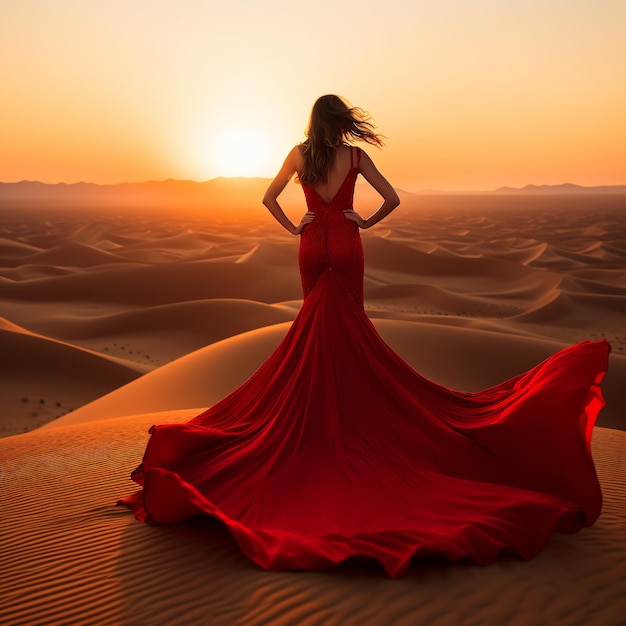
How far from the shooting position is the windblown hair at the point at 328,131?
4309 mm

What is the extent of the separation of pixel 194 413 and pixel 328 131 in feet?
14.5

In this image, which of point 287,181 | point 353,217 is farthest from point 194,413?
point 353,217

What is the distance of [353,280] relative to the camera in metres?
4.62

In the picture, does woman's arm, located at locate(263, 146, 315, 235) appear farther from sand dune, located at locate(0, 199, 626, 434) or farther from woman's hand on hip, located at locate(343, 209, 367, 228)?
sand dune, located at locate(0, 199, 626, 434)

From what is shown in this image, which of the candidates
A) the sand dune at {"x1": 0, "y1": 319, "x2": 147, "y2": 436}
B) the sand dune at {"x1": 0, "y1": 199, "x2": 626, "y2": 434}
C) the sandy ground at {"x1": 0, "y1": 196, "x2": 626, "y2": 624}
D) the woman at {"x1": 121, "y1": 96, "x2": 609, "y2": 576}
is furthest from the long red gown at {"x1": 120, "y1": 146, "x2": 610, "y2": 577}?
the sand dune at {"x1": 0, "y1": 319, "x2": 147, "y2": 436}

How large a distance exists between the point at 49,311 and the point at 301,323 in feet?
69.2

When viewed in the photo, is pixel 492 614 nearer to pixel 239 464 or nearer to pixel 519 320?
pixel 239 464

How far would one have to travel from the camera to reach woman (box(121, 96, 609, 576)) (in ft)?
10.8

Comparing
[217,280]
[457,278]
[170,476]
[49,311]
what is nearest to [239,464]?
[170,476]

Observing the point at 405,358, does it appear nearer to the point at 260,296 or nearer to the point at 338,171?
the point at 338,171

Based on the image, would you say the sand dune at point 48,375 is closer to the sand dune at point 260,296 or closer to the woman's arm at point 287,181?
the sand dune at point 260,296

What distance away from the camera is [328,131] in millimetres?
4320

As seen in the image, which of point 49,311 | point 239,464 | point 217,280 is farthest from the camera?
point 217,280

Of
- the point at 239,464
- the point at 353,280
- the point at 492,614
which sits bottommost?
the point at 492,614
